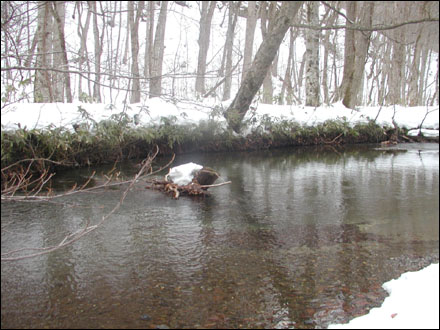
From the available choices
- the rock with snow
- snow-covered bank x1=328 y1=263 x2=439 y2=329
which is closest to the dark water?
snow-covered bank x1=328 y1=263 x2=439 y2=329

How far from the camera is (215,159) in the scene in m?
9.50

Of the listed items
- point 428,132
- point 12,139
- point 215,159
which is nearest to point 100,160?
point 12,139

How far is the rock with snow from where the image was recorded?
615 centimetres

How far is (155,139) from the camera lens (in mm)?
9125

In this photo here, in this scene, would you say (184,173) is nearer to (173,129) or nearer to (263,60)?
(173,129)

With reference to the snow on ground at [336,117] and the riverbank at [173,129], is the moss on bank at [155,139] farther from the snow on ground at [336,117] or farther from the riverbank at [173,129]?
the snow on ground at [336,117]

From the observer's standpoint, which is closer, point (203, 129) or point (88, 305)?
point (88, 305)

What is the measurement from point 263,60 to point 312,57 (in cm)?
386

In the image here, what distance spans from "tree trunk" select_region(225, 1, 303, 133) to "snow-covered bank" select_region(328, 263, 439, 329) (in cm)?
661

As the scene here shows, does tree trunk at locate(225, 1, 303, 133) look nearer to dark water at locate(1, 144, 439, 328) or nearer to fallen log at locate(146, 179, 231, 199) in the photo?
fallen log at locate(146, 179, 231, 199)

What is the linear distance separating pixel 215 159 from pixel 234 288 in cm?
648

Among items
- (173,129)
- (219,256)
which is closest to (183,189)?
(219,256)

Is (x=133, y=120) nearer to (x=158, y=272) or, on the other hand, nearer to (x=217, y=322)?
(x=158, y=272)

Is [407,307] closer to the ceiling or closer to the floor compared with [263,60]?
closer to the floor
